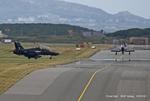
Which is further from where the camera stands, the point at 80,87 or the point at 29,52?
the point at 29,52

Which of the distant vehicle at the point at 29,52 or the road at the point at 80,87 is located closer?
the road at the point at 80,87

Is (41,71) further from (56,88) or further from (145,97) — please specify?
(145,97)

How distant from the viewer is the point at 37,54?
89875 mm

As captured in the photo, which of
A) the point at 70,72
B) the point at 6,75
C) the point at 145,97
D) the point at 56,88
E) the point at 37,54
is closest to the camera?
the point at 145,97

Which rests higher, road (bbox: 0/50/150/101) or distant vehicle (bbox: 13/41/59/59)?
road (bbox: 0/50/150/101)

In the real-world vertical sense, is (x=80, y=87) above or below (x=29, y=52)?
above

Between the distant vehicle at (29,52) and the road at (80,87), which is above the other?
the road at (80,87)

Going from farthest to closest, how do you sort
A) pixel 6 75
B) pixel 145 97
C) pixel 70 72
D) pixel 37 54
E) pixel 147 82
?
pixel 37 54 → pixel 70 72 → pixel 6 75 → pixel 147 82 → pixel 145 97

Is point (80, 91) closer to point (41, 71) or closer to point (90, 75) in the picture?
point (90, 75)

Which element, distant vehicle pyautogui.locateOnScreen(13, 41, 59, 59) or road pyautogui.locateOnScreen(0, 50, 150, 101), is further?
distant vehicle pyautogui.locateOnScreen(13, 41, 59, 59)

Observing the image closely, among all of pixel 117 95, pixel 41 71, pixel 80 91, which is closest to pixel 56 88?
pixel 80 91

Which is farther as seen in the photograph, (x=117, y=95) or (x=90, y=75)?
(x=90, y=75)

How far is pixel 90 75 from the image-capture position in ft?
154

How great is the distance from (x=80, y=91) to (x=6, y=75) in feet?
35.3
